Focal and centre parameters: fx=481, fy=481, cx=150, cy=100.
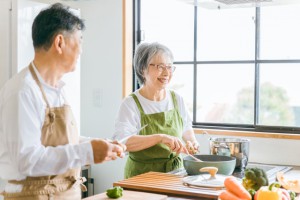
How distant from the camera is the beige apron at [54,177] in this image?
74.8 inches

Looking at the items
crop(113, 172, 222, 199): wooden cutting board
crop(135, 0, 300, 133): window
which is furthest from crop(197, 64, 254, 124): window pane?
crop(113, 172, 222, 199): wooden cutting board

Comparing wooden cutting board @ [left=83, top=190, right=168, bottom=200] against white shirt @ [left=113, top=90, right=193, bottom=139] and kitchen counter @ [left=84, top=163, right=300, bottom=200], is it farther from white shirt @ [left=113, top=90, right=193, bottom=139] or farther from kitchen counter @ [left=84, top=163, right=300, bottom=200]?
white shirt @ [left=113, top=90, right=193, bottom=139]

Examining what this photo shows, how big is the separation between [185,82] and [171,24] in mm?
518

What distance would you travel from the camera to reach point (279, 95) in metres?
3.62

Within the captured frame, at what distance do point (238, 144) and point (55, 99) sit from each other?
1.14 metres

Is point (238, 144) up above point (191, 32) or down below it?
below

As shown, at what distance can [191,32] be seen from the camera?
3.96 metres

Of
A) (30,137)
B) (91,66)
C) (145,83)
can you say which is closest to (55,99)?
(30,137)

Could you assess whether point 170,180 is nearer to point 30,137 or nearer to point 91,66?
point 30,137

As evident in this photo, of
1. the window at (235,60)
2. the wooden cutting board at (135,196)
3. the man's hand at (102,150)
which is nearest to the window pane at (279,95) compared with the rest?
the window at (235,60)

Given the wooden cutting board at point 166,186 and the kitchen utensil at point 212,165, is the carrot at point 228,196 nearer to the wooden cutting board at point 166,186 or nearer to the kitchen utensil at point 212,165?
the wooden cutting board at point 166,186

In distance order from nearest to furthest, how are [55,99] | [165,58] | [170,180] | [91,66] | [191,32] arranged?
[55,99] → [170,180] → [165,58] → [191,32] → [91,66]

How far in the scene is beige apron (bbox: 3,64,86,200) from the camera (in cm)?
190

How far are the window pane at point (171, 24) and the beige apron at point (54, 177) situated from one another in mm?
2100
